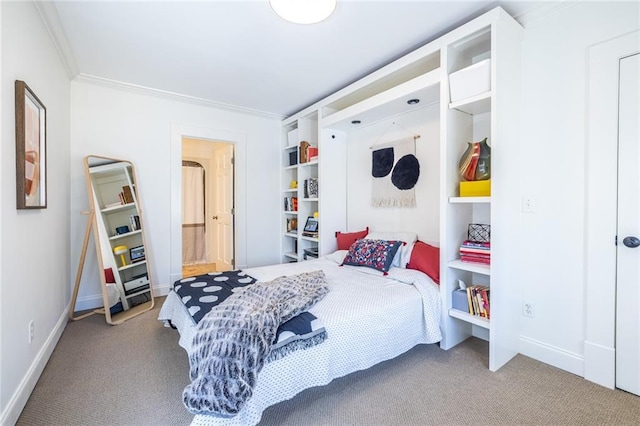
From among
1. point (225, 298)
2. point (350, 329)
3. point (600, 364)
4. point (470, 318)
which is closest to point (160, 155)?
point (225, 298)

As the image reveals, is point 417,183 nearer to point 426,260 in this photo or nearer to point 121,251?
point 426,260

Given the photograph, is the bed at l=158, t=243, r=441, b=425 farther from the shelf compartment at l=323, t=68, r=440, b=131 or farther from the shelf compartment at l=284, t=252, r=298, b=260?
the shelf compartment at l=284, t=252, r=298, b=260

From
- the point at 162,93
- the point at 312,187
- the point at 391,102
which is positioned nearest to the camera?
the point at 391,102

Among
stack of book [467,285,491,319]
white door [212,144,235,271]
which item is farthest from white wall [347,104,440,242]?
white door [212,144,235,271]

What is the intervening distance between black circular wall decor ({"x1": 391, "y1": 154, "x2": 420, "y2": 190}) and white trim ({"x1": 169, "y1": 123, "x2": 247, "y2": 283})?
2163 millimetres

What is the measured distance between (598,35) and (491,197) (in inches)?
45.4

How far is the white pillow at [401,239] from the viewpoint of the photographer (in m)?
2.59

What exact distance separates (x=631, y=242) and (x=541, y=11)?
62.4 inches

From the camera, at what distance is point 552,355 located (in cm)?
201

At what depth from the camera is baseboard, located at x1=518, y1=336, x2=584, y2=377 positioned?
6.22 ft

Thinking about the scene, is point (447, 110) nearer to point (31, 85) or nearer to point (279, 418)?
point (279, 418)

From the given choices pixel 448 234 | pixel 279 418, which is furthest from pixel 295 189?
pixel 279 418

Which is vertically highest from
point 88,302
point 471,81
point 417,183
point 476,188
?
point 471,81

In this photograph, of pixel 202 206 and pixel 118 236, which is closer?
pixel 118 236
